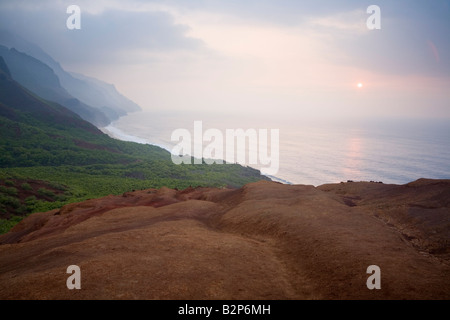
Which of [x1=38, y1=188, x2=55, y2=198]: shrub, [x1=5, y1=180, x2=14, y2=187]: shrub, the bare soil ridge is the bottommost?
[x1=38, y1=188, x2=55, y2=198]: shrub

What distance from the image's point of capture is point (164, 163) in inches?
3573

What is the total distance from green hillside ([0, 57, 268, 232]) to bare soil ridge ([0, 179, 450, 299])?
26.5 metres

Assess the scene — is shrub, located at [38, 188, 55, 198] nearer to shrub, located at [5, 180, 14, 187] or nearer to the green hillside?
A: the green hillside

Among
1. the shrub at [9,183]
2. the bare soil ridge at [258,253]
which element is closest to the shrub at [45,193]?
the shrub at [9,183]

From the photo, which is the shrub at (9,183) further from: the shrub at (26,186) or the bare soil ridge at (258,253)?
the bare soil ridge at (258,253)

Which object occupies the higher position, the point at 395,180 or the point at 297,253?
the point at 297,253

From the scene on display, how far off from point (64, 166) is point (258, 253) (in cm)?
7632

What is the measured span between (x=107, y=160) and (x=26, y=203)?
5016cm

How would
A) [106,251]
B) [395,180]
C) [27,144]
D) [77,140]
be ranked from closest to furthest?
[106,251] < [27,144] < [395,180] < [77,140]

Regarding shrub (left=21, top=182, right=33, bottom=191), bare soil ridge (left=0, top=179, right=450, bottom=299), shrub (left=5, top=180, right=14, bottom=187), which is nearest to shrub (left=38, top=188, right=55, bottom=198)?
shrub (left=21, top=182, right=33, bottom=191)

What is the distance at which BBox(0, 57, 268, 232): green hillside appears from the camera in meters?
45.3

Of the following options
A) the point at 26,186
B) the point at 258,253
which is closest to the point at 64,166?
Answer: the point at 26,186
